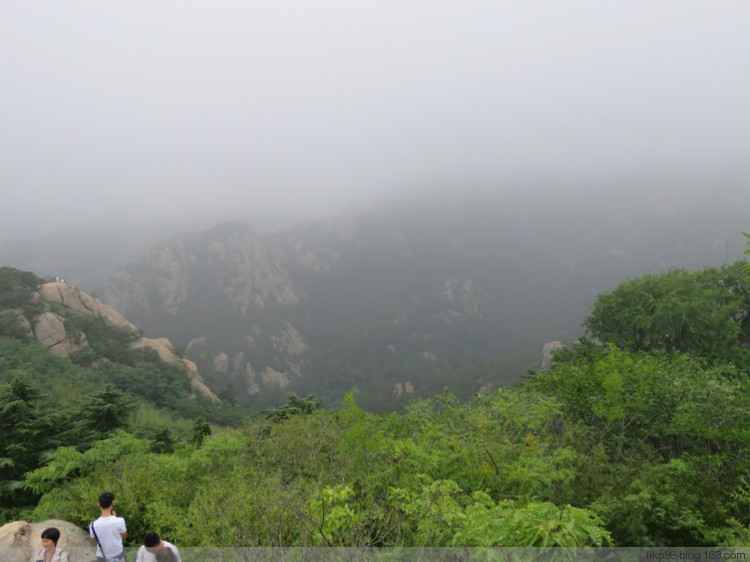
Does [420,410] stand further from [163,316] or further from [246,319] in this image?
[163,316]

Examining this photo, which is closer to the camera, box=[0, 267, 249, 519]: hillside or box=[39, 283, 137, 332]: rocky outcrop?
box=[0, 267, 249, 519]: hillside

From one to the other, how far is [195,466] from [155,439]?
1143 cm

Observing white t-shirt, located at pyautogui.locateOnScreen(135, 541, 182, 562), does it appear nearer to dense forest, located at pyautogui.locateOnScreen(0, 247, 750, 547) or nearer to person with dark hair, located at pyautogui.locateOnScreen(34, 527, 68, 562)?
dense forest, located at pyautogui.locateOnScreen(0, 247, 750, 547)

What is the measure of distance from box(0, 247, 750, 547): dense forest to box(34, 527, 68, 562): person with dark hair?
191 cm

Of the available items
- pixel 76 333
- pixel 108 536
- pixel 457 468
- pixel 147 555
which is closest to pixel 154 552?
pixel 147 555

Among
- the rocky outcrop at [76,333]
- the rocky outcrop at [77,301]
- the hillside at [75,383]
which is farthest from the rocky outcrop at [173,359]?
the rocky outcrop at [77,301]

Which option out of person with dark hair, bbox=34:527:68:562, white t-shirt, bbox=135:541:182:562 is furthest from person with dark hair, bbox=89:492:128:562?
white t-shirt, bbox=135:541:182:562

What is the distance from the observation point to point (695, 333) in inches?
852

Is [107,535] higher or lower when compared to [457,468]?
higher

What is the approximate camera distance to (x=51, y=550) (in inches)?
243

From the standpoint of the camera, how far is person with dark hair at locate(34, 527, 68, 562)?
6.04 m

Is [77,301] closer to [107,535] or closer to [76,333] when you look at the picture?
[76,333]

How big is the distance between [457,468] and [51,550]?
7666mm

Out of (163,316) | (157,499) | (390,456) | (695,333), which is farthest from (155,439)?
(163,316)
